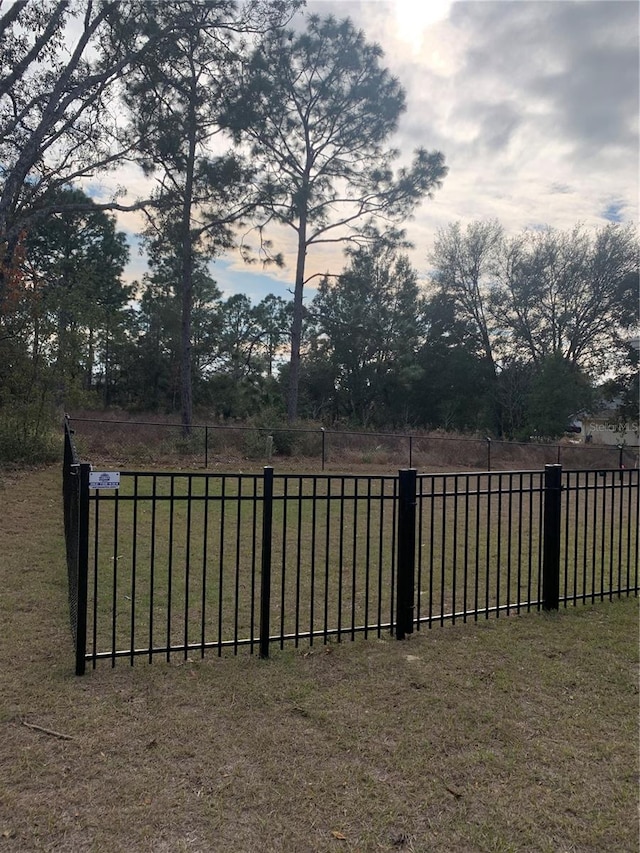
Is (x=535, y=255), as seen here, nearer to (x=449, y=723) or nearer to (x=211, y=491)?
(x=211, y=491)

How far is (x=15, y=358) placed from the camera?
13211mm

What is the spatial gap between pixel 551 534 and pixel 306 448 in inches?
552

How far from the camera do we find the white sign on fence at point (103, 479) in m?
3.71

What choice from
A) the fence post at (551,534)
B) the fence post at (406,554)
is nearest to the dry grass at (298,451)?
the fence post at (551,534)

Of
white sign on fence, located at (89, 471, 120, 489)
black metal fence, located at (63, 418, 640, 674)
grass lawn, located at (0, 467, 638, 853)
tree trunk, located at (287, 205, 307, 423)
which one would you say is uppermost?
tree trunk, located at (287, 205, 307, 423)

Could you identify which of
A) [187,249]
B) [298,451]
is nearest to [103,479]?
[298,451]

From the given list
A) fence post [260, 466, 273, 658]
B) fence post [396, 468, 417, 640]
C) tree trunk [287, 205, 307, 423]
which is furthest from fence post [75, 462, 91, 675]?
tree trunk [287, 205, 307, 423]

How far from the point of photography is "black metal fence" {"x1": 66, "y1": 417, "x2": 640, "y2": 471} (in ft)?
53.4

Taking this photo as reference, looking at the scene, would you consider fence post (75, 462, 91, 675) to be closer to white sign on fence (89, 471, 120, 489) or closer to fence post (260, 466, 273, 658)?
white sign on fence (89, 471, 120, 489)

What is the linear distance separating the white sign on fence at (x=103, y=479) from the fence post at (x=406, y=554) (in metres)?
2.13

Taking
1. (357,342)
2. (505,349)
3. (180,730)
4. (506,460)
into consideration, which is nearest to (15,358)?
(180,730)

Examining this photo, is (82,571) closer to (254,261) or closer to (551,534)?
(551,534)

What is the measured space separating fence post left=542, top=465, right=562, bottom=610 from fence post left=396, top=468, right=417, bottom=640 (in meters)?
1.41

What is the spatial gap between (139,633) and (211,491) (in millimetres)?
7516
